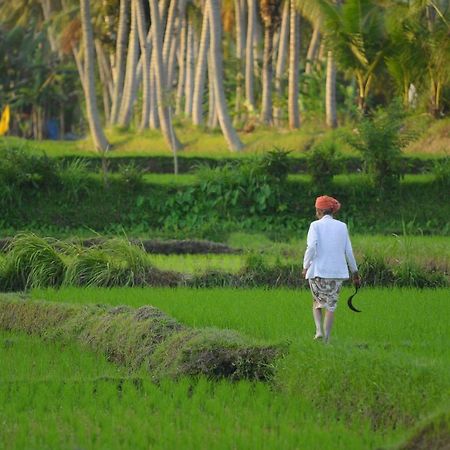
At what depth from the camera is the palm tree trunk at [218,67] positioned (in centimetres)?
2511

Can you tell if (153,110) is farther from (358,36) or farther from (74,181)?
(74,181)

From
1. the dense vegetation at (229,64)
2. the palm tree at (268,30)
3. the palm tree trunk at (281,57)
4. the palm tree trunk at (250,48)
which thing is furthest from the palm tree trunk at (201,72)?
the palm tree trunk at (281,57)

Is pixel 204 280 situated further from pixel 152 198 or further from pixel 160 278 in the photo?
pixel 152 198

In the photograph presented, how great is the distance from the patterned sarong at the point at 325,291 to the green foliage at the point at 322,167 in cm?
1049

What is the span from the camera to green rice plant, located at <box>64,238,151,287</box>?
553 inches

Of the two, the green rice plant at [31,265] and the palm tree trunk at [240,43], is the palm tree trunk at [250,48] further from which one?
the green rice plant at [31,265]

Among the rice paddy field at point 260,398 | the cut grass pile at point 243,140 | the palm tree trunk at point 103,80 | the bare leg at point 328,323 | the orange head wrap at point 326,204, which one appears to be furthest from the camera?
the palm tree trunk at point 103,80

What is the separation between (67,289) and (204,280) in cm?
159

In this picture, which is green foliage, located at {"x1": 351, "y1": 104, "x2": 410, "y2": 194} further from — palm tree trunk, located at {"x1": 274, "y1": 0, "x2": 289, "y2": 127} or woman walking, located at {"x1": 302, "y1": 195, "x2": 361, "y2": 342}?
palm tree trunk, located at {"x1": 274, "y1": 0, "x2": 289, "y2": 127}

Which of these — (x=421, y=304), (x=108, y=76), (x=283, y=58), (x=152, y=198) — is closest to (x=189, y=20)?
(x=283, y=58)

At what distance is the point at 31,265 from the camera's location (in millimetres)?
14164

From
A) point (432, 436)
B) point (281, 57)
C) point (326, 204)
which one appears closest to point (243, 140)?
point (281, 57)

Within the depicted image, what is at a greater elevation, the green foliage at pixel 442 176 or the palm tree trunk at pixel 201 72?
the palm tree trunk at pixel 201 72

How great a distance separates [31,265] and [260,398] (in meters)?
6.38
